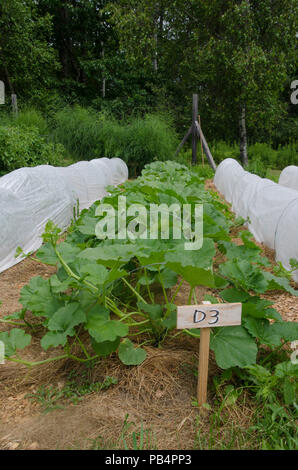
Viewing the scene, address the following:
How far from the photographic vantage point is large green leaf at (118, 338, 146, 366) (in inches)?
65.4

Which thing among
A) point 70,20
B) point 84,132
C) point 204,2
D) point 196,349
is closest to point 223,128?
point 204,2

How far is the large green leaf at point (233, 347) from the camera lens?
151cm

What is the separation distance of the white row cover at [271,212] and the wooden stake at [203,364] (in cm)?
169

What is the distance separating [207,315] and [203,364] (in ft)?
0.74

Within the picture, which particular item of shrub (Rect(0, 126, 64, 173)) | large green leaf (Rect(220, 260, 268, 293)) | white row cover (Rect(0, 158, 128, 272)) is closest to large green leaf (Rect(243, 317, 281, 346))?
large green leaf (Rect(220, 260, 268, 293))

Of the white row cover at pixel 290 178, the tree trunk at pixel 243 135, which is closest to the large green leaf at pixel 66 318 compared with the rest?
the white row cover at pixel 290 178

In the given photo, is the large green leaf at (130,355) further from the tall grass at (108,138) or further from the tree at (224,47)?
the tree at (224,47)

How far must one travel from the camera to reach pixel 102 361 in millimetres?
1777

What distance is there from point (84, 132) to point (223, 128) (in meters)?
7.31

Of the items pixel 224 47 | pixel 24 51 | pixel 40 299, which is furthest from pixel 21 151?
pixel 24 51

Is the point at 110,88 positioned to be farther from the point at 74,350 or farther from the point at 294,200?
the point at 74,350

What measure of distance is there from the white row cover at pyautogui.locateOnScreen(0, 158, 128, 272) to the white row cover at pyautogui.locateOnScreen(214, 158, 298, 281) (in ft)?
7.46

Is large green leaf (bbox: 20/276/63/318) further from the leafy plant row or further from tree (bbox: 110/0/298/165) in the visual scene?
tree (bbox: 110/0/298/165)

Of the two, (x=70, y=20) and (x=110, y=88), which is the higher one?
(x=70, y=20)
